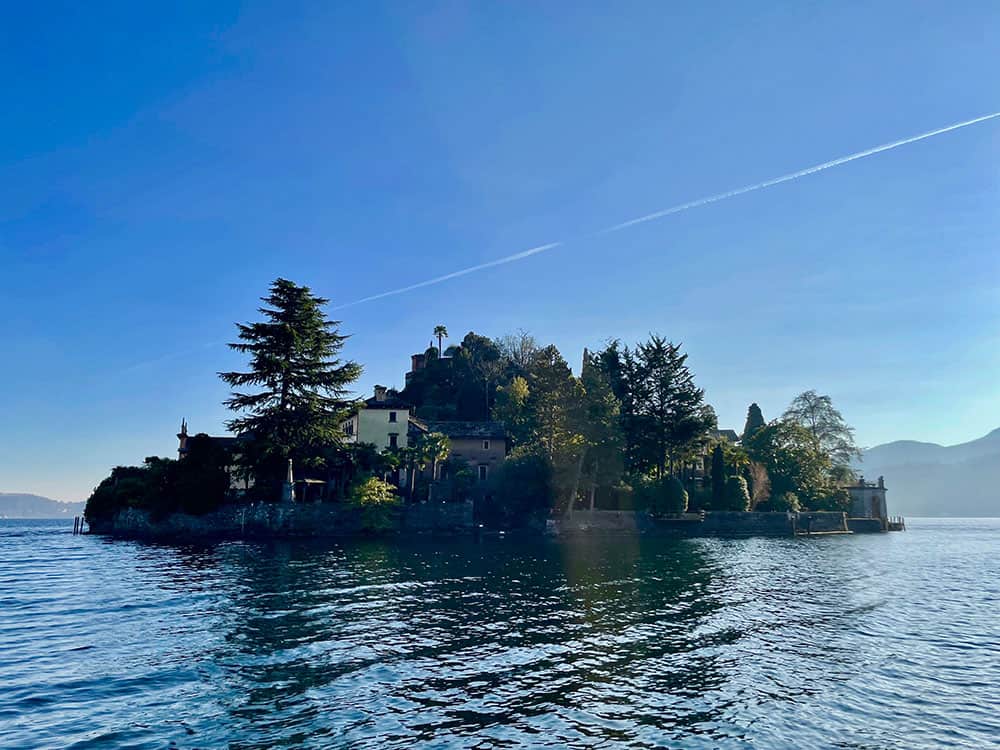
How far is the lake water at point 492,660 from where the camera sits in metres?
11.4

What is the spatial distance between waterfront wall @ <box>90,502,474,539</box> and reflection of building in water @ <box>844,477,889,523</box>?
6015 cm

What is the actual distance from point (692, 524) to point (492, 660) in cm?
6036

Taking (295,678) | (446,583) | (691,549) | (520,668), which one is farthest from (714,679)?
(691,549)

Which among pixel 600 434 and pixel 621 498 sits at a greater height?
pixel 600 434

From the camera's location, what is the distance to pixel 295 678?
14.2 m

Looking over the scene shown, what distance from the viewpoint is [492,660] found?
16.0 meters

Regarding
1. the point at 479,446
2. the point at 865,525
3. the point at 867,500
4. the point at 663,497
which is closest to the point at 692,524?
the point at 663,497

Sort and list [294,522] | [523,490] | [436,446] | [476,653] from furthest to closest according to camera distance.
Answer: [436,446], [523,490], [294,522], [476,653]

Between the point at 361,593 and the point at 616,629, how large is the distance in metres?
11.9

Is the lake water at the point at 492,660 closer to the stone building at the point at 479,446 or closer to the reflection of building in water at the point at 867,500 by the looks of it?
the stone building at the point at 479,446

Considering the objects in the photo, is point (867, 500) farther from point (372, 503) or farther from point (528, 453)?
point (372, 503)

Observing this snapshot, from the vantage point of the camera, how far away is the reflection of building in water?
291ft

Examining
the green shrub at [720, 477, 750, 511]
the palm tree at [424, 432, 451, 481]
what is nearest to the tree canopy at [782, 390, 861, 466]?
the green shrub at [720, 477, 750, 511]

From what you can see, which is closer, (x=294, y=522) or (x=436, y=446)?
(x=294, y=522)
